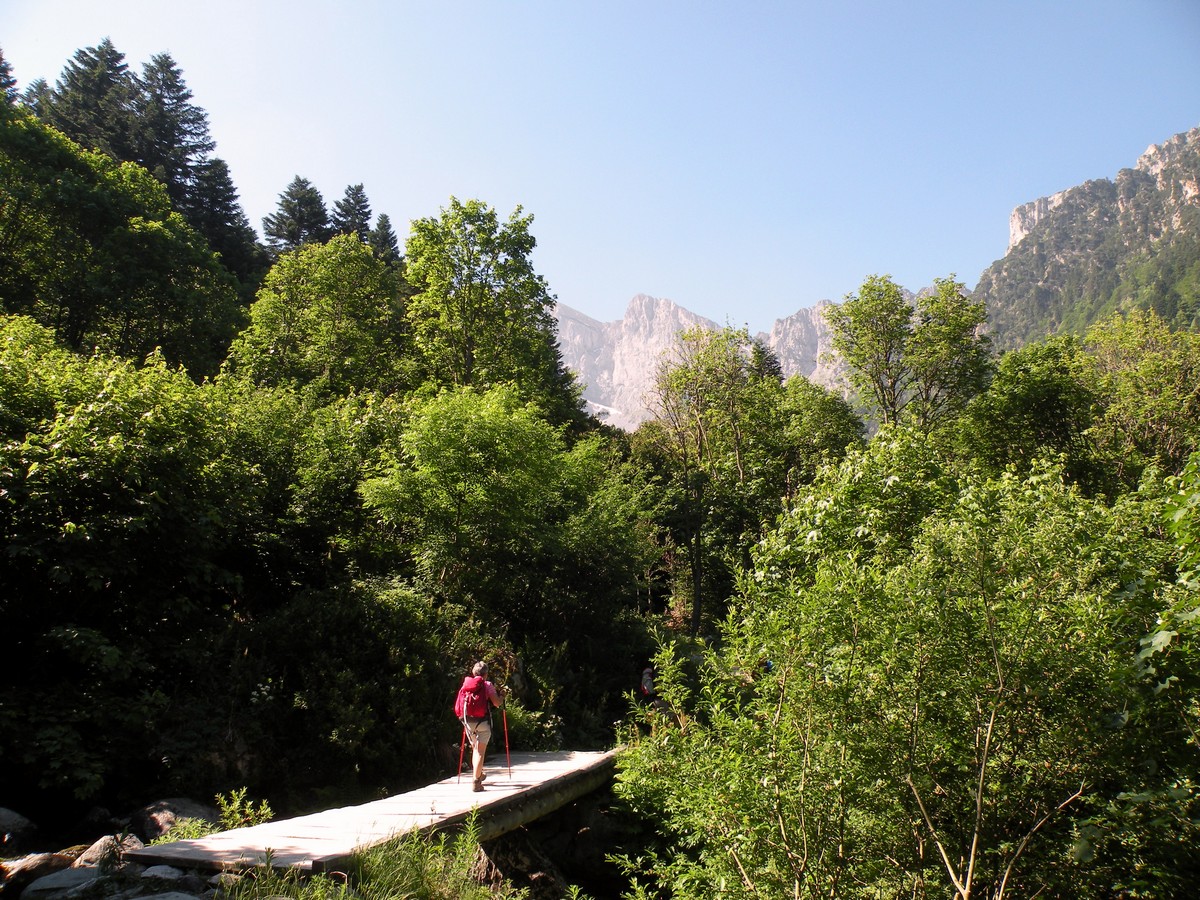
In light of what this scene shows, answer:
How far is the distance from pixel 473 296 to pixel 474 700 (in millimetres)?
18547

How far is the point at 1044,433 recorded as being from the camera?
26.1m

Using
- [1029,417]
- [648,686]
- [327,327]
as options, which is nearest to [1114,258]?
[1029,417]

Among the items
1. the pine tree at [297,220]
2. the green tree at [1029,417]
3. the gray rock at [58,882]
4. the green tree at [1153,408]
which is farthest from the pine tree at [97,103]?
the green tree at [1153,408]

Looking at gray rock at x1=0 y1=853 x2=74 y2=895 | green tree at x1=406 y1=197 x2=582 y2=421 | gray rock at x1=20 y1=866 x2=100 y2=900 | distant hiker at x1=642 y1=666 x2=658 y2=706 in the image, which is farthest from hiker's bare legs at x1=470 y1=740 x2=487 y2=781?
green tree at x1=406 y1=197 x2=582 y2=421

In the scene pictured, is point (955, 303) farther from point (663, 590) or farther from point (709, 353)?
point (663, 590)

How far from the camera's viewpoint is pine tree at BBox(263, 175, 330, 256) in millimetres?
43594

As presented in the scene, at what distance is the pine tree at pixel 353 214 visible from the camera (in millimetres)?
46656

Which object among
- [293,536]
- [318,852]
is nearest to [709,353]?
[293,536]

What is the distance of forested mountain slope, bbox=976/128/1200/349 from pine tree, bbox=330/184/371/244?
131286 mm

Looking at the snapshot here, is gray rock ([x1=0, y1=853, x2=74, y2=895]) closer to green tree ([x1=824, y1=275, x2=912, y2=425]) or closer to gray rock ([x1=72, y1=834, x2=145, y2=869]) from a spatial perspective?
gray rock ([x1=72, y1=834, x2=145, y2=869])

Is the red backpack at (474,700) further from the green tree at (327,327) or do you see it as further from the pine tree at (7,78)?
the pine tree at (7,78)

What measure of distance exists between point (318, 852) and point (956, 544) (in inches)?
214

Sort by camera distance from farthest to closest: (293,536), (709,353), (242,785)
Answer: (709,353), (293,536), (242,785)

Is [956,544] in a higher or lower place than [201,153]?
lower
